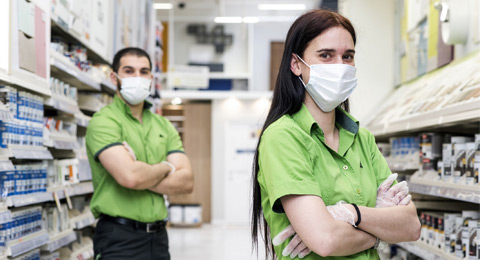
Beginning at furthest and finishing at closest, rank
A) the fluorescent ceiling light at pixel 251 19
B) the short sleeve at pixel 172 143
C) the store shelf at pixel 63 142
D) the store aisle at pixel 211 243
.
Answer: the fluorescent ceiling light at pixel 251 19
the store aisle at pixel 211 243
the store shelf at pixel 63 142
the short sleeve at pixel 172 143

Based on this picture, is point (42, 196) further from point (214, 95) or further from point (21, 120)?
point (214, 95)

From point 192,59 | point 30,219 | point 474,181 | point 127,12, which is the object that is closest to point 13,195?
point 30,219

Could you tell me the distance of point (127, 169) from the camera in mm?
3139

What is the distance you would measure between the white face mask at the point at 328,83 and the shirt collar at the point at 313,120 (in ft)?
0.20

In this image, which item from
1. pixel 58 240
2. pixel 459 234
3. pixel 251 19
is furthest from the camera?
pixel 251 19

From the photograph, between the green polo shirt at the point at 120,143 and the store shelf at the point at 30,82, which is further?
the green polo shirt at the point at 120,143

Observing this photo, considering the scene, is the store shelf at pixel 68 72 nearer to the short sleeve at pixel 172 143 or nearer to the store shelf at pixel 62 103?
the store shelf at pixel 62 103

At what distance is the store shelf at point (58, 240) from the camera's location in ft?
12.0

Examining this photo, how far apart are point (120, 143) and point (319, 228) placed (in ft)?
5.92

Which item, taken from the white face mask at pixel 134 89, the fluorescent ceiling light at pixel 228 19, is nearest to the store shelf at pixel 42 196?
the white face mask at pixel 134 89

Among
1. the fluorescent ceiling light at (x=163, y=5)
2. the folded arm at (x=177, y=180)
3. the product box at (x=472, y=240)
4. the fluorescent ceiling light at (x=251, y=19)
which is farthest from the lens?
the fluorescent ceiling light at (x=251, y=19)

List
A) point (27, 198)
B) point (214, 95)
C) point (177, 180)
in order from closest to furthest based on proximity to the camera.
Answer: point (27, 198) → point (177, 180) → point (214, 95)

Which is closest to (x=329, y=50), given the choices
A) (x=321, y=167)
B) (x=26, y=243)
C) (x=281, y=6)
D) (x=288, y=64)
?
(x=288, y=64)

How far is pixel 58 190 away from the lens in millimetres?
3871
